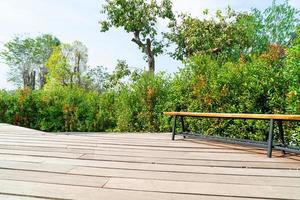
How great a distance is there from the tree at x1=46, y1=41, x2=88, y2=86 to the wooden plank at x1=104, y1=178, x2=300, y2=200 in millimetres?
33814

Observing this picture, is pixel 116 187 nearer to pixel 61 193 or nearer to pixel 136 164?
pixel 61 193

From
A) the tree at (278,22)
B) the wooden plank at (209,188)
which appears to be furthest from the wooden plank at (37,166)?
the tree at (278,22)

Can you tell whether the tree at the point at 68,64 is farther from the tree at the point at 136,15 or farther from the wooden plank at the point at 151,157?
the wooden plank at the point at 151,157

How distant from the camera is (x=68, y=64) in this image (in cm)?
3669

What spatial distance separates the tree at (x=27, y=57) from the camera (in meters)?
48.6

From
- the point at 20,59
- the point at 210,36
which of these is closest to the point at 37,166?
the point at 210,36

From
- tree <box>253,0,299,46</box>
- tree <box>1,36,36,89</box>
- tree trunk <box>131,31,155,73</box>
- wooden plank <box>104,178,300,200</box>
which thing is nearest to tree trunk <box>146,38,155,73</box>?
tree trunk <box>131,31,155,73</box>

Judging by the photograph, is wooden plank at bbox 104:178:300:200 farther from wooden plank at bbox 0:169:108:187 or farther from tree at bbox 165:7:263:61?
tree at bbox 165:7:263:61

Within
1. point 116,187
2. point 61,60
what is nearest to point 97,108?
point 116,187

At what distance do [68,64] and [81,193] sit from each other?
36146 millimetres

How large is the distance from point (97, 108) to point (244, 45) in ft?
42.6

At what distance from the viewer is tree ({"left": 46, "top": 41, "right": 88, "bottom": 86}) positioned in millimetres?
35625

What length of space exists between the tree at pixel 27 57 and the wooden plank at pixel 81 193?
4918 cm

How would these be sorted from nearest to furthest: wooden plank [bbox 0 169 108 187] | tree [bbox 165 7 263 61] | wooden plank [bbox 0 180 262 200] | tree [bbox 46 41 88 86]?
wooden plank [bbox 0 180 262 200] < wooden plank [bbox 0 169 108 187] < tree [bbox 165 7 263 61] < tree [bbox 46 41 88 86]
